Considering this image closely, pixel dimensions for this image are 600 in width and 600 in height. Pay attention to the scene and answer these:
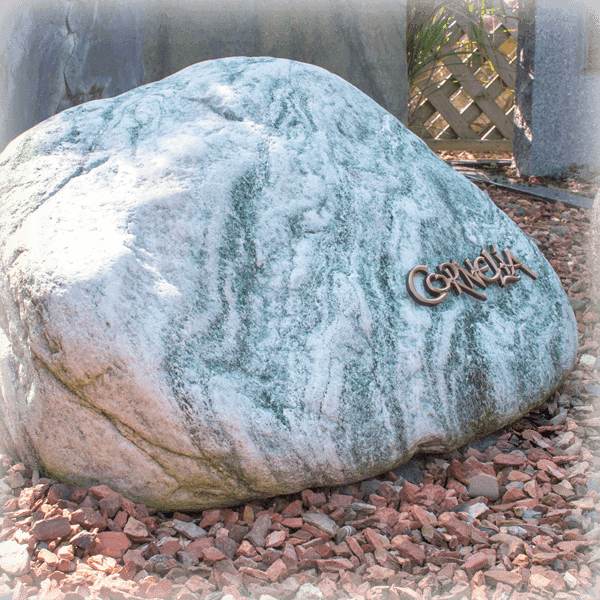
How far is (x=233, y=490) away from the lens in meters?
1.32

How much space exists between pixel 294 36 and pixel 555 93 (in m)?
1.78

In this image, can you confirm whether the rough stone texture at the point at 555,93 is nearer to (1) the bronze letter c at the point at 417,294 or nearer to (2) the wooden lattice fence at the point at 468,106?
(2) the wooden lattice fence at the point at 468,106

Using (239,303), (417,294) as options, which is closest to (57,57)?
(239,303)

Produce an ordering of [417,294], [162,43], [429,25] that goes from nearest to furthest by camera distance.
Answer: [417,294], [162,43], [429,25]

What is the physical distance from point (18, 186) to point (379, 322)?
3.46 ft

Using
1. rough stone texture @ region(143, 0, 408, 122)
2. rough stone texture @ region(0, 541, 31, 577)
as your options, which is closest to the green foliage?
rough stone texture @ region(143, 0, 408, 122)

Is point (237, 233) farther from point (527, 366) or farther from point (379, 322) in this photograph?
point (527, 366)

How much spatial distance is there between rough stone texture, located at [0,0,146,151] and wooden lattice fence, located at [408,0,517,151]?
8.80 ft

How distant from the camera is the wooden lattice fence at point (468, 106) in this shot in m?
4.86

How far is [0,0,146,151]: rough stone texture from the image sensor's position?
277cm

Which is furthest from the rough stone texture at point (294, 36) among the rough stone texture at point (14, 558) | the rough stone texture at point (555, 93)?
the rough stone texture at point (14, 558)

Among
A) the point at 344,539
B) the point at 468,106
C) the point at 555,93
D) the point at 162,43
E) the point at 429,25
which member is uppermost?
the point at 429,25

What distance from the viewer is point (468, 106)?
493 centimetres

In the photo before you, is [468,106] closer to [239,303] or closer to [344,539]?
[239,303]
